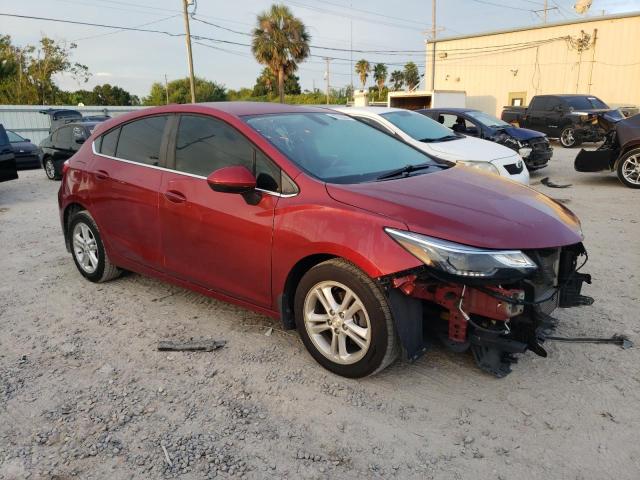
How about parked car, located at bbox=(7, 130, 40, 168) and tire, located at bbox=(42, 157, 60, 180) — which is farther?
parked car, located at bbox=(7, 130, 40, 168)

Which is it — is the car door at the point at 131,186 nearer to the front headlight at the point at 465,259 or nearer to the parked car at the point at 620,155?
the front headlight at the point at 465,259

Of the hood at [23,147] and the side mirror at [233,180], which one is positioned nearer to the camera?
the side mirror at [233,180]

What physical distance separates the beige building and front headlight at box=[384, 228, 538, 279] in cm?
2885

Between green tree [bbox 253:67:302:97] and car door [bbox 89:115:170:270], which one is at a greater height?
green tree [bbox 253:67:302:97]

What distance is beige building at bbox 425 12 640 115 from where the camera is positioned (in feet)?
87.0

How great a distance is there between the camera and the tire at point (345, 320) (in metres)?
2.91

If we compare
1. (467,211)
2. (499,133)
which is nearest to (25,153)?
(499,133)

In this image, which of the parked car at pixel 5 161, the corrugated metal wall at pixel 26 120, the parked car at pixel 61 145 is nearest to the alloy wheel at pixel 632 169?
the parked car at pixel 5 161

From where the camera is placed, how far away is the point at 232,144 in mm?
3615

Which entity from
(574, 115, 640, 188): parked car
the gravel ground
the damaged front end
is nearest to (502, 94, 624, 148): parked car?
(574, 115, 640, 188): parked car

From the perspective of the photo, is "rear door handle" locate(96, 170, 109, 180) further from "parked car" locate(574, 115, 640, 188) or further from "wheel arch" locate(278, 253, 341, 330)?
"parked car" locate(574, 115, 640, 188)

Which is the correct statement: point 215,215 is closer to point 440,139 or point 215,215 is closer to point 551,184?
point 440,139

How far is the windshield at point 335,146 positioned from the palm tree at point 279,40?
109 ft

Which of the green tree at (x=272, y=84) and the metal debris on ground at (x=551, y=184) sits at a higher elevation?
the green tree at (x=272, y=84)
